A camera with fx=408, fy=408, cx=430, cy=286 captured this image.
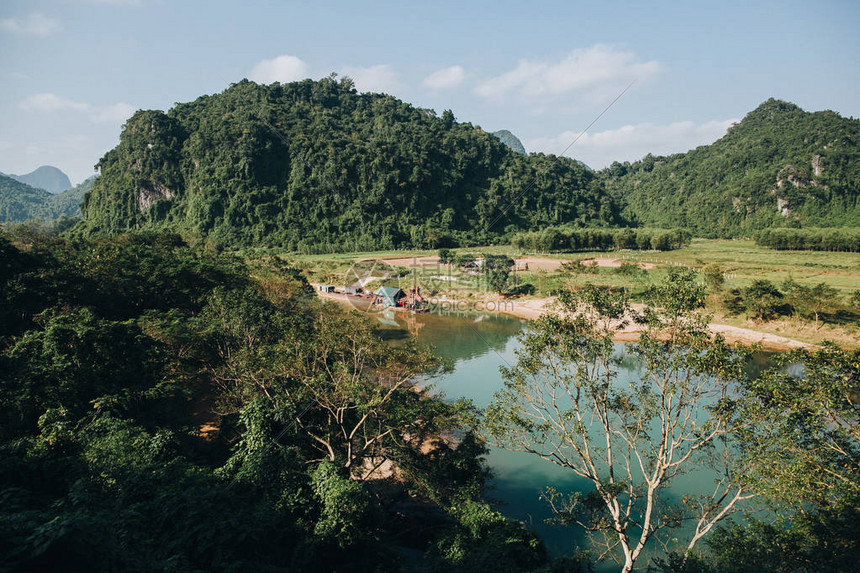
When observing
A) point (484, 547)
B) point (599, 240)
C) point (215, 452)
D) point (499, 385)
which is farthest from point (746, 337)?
point (599, 240)

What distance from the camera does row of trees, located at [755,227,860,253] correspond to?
217 ft

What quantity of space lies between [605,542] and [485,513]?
16.4 ft

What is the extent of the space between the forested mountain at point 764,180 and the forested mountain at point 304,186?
29.4 meters

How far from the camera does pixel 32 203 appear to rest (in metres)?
174

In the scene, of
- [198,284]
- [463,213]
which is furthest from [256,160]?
[198,284]

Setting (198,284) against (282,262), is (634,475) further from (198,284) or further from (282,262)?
(282,262)

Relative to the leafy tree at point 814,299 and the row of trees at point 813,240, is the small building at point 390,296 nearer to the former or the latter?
the leafy tree at point 814,299

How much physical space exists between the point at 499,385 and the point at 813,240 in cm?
7738

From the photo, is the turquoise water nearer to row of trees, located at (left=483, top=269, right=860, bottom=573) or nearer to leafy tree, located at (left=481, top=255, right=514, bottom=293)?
row of trees, located at (left=483, top=269, right=860, bottom=573)

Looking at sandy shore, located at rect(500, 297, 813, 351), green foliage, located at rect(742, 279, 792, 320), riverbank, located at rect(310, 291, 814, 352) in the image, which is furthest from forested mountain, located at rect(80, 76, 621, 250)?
green foliage, located at rect(742, 279, 792, 320)


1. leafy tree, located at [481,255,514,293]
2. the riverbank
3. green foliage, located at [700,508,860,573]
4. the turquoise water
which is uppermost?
leafy tree, located at [481,255,514,293]

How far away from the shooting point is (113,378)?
40.9ft

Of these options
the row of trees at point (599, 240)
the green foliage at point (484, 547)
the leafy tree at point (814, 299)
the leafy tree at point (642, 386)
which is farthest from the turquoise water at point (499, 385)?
the row of trees at point (599, 240)

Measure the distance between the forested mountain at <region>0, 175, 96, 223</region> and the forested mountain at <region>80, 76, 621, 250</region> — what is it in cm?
8705
